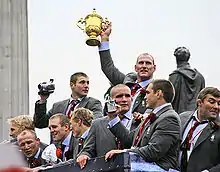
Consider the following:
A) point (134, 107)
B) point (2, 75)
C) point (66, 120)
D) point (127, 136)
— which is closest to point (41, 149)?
point (66, 120)

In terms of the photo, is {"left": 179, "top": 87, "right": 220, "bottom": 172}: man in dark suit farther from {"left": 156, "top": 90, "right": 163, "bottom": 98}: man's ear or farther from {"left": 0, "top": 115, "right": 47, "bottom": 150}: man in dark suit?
{"left": 0, "top": 115, "right": 47, "bottom": 150}: man in dark suit

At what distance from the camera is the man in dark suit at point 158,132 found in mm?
6004

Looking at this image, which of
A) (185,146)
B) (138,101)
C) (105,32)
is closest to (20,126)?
(105,32)

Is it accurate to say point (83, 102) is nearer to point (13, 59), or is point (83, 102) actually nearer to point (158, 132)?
point (158, 132)

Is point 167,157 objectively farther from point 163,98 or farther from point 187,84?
point 187,84

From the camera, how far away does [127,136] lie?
6.66m

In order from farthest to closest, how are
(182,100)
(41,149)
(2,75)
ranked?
(2,75) → (182,100) → (41,149)

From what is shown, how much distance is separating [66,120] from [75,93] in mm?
769

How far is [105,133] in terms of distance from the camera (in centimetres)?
704

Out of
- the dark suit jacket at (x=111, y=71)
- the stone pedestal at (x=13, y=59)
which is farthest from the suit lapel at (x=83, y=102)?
the stone pedestal at (x=13, y=59)

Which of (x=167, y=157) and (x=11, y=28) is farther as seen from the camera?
(x=11, y=28)

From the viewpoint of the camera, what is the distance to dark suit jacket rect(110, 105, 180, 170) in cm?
598

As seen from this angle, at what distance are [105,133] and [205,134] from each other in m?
1.18

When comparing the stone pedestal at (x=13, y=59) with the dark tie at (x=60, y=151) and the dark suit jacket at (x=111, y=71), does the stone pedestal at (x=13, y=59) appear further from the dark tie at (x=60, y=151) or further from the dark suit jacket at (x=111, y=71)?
the dark tie at (x=60, y=151)
